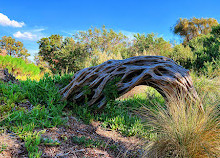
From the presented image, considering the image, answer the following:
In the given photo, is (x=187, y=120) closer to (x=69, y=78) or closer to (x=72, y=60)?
(x=69, y=78)

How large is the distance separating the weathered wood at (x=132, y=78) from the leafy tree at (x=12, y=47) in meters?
28.5

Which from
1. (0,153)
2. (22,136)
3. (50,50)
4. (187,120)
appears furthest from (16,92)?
(50,50)

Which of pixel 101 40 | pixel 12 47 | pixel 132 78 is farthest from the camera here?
pixel 12 47

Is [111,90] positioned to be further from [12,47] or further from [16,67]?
[12,47]

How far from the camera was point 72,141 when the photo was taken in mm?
2488

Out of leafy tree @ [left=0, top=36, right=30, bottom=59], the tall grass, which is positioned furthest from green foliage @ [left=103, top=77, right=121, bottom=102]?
leafy tree @ [left=0, top=36, right=30, bottom=59]

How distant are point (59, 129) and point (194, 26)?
85.9ft

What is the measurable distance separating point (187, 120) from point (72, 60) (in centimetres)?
1299

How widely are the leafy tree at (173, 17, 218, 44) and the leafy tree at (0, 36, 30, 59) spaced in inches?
964

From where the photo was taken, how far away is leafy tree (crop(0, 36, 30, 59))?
27.8m

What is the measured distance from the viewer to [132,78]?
3.48 m

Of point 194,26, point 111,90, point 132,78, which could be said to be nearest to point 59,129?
point 111,90

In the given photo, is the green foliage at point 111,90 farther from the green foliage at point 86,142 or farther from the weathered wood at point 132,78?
the green foliage at point 86,142

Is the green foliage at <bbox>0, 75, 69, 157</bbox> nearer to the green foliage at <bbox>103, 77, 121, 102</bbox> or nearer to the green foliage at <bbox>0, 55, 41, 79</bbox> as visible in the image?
the green foliage at <bbox>103, 77, 121, 102</bbox>
